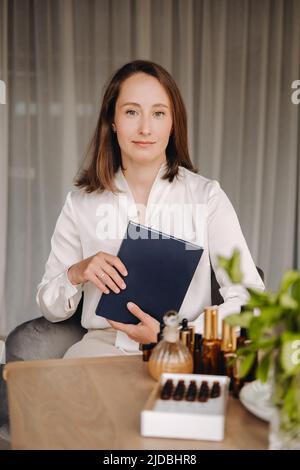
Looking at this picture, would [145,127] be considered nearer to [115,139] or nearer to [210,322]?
[115,139]

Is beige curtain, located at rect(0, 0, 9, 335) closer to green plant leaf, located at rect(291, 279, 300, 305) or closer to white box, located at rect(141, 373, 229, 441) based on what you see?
white box, located at rect(141, 373, 229, 441)

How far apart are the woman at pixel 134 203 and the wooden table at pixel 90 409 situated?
0.32 meters

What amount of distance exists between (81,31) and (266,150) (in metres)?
1.24

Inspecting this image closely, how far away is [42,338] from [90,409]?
2.07 ft

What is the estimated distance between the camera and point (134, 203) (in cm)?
184

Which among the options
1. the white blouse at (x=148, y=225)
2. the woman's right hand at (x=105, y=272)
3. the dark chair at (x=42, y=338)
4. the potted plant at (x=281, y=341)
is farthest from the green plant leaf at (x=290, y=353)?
the dark chair at (x=42, y=338)

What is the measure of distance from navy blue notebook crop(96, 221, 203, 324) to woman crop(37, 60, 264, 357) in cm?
12

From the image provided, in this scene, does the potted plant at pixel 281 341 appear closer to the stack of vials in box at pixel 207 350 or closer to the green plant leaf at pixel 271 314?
the green plant leaf at pixel 271 314

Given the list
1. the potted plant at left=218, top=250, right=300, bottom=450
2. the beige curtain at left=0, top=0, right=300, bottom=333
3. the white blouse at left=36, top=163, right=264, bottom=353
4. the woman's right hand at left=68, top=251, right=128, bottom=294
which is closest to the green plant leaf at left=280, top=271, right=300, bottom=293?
the potted plant at left=218, top=250, right=300, bottom=450

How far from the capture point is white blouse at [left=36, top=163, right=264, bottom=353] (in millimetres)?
1728

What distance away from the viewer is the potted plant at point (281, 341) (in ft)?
2.80

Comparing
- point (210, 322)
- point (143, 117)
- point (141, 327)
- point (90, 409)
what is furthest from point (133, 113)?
point (90, 409)
